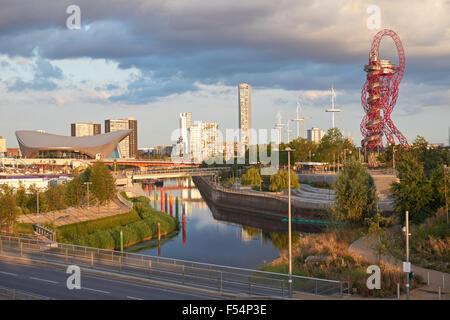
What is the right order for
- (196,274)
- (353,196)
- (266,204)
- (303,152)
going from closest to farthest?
(196,274), (353,196), (266,204), (303,152)

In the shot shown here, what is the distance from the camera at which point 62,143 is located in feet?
435

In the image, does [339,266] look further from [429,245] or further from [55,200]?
[55,200]

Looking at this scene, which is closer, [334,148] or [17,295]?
[17,295]

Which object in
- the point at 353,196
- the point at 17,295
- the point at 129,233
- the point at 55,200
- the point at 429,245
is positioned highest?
the point at 353,196

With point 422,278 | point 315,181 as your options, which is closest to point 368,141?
point 315,181

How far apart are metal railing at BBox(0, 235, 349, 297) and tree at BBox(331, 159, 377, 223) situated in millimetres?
15740

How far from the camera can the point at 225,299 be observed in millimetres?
16156

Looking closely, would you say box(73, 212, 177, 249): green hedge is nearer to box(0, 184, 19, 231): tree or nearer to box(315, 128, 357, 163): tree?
box(0, 184, 19, 231): tree

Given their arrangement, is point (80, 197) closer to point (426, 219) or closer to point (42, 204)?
point (42, 204)

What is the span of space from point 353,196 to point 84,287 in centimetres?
2238

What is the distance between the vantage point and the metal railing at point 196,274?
16.6 m

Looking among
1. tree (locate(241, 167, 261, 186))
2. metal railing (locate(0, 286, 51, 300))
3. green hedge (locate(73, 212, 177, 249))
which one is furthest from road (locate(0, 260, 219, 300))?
tree (locate(241, 167, 261, 186))

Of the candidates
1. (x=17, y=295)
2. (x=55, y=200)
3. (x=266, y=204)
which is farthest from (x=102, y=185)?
(x=17, y=295)

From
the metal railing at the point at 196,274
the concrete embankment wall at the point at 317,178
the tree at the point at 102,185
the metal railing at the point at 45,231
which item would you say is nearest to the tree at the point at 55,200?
the tree at the point at 102,185
